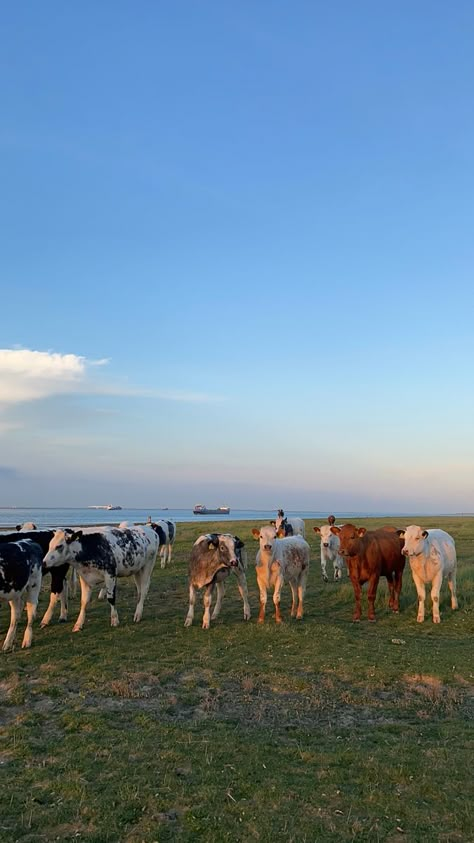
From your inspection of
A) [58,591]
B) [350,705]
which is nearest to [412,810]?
[350,705]

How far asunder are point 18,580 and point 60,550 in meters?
1.72

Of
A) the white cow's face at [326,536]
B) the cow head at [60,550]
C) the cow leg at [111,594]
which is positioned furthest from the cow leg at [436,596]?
the cow head at [60,550]

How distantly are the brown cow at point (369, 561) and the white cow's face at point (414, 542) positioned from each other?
815mm

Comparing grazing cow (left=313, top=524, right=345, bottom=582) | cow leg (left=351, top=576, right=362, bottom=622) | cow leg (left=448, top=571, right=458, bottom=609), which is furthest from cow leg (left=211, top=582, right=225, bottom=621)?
grazing cow (left=313, top=524, right=345, bottom=582)

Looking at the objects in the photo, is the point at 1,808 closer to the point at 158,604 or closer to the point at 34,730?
the point at 34,730

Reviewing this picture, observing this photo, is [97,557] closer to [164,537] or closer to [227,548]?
[227,548]

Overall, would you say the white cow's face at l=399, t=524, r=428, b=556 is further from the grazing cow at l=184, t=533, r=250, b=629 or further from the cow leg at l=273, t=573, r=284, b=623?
the grazing cow at l=184, t=533, r=250, b=629

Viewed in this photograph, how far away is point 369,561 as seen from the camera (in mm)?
14352

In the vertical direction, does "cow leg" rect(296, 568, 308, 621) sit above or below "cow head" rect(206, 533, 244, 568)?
below

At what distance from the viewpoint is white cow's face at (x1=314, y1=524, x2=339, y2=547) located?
19531mm

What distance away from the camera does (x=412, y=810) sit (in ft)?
16.6

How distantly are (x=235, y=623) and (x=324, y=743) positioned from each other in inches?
254

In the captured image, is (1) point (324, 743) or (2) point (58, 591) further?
(2) point (58, 591)

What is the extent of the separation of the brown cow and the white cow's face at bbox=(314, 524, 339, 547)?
4188 mm
